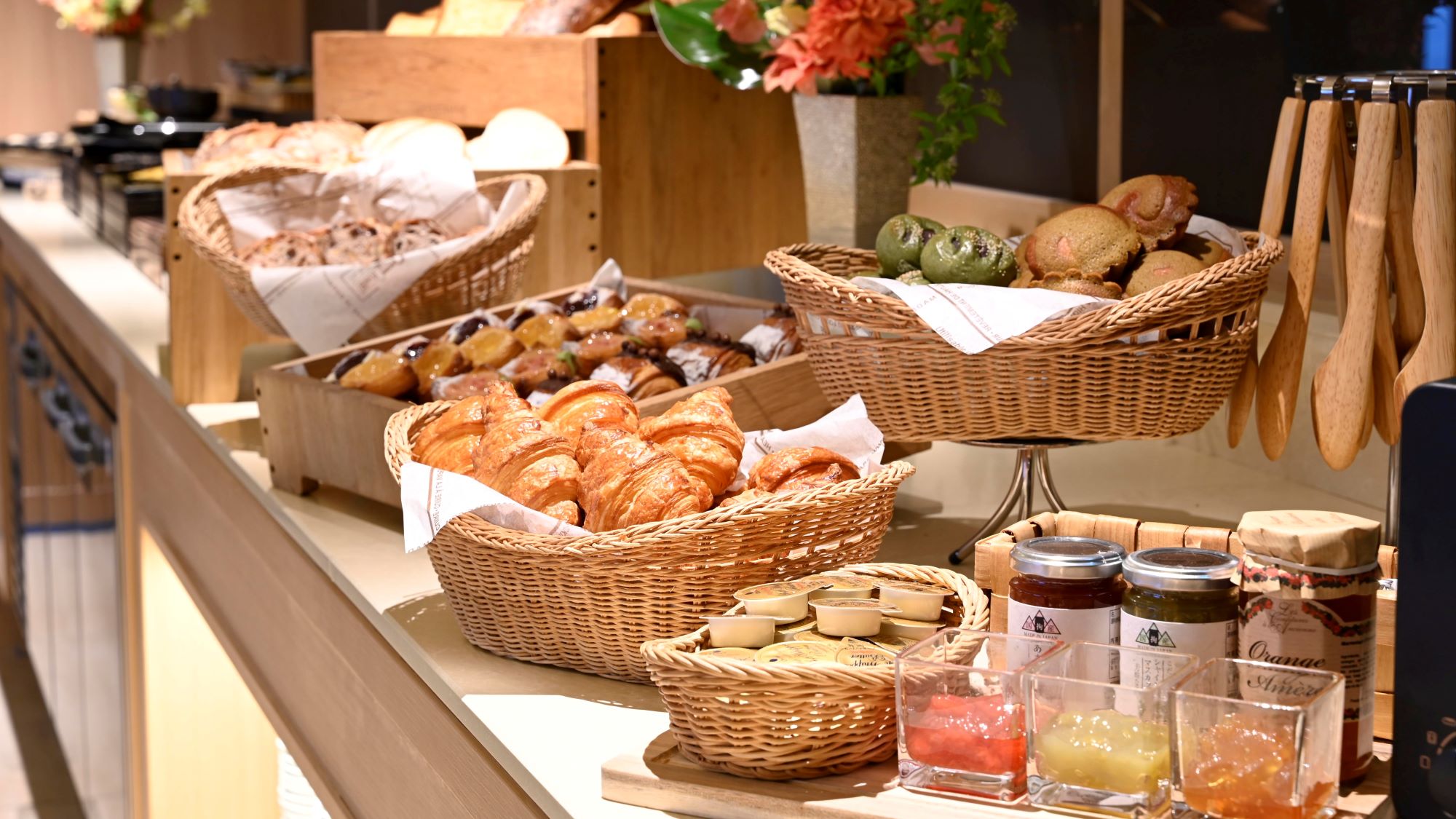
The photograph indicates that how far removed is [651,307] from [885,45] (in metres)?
0.38

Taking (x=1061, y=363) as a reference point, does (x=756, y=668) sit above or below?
below

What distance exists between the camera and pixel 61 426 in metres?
2.81

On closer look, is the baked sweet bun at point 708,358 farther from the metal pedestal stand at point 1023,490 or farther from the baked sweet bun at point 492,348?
the metal pedestal stand at point 1023,490

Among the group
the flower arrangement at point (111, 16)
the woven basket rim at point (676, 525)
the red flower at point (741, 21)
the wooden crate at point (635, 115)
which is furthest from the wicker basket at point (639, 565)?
the flower arrangement at point (111, 16)

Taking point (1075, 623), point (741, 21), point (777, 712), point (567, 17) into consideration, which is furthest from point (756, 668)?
point (567, 17)

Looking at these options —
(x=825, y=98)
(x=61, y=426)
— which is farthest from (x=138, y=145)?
(x=825, y=98)

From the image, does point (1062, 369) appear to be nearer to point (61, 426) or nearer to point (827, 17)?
point (827, 17)

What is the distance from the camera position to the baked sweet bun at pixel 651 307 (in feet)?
5.38

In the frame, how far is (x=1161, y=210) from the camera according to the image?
1.17 metres

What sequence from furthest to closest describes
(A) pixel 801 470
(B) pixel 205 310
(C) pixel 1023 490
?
(B) pixel 205 310, (C) pixel 1023 490, (A) pixel 801 470

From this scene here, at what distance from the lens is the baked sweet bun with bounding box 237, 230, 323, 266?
1793 millimetres

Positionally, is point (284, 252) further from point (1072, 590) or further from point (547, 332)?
point (1072, 590)

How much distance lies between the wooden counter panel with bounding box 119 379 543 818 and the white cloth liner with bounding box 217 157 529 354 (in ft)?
Answer: 0.62

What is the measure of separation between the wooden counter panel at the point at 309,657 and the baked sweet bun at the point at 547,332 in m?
0.31
